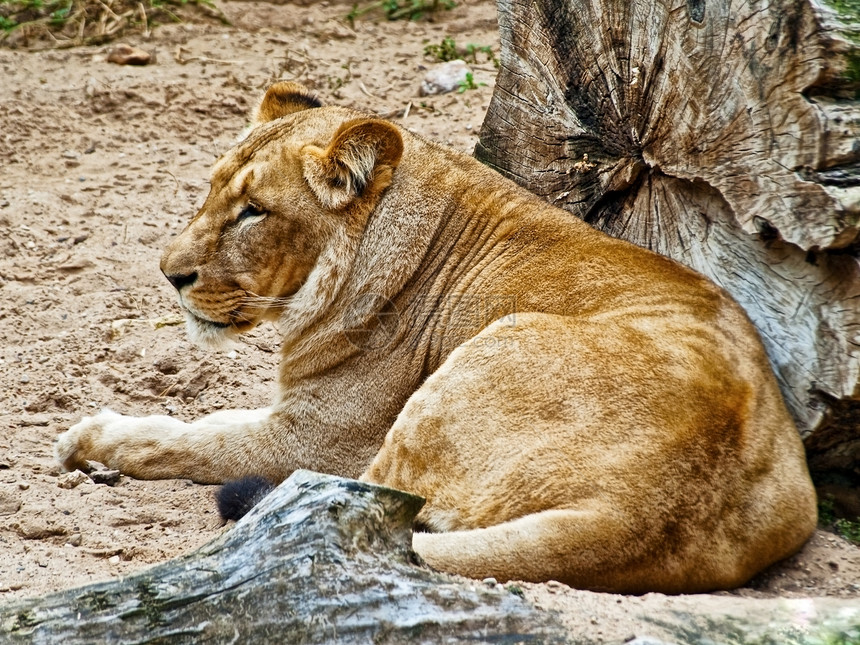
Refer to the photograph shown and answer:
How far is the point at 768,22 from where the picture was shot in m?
3.89

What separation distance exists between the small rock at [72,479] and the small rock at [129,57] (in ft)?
16.5

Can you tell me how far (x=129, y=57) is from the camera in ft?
28.1

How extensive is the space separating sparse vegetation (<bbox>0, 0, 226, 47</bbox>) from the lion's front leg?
5351 millimetres

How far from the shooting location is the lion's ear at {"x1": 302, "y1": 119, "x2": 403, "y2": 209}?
4410 mm

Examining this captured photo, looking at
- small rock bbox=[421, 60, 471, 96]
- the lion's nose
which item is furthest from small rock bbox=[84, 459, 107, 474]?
small rock bbox=[421, 60, 471, 96]

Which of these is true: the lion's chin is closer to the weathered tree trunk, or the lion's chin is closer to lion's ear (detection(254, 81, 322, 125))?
lion's ear (detection(254, 81, 322, 125))

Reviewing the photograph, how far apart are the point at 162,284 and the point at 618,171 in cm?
289

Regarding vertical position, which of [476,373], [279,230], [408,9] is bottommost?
[476,373]

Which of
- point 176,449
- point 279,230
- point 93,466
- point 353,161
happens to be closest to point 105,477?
point 93,466

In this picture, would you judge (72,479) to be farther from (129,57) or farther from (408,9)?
(408,9)

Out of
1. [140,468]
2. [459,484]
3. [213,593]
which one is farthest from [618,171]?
[213,593]

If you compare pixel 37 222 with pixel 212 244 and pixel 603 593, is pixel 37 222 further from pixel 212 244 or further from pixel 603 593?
pixel 603 593

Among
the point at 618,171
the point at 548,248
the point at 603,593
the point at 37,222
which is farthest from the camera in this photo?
the point at 37,222

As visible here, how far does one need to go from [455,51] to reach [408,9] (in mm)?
1187
